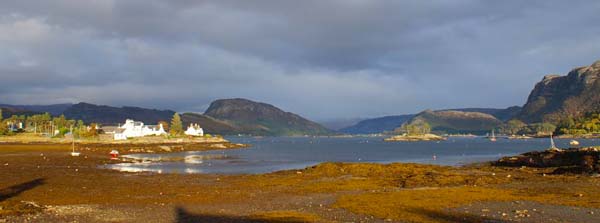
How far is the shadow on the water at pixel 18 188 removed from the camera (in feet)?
98.9

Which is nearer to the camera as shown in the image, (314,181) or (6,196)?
(6,196)

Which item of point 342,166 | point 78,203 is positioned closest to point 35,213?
point 78,203

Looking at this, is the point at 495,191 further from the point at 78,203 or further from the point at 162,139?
the point at 162,139

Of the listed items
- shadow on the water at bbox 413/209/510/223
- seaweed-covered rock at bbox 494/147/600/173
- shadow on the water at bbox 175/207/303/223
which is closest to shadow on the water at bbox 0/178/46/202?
shadow on the water at bbox 175/207/303/223

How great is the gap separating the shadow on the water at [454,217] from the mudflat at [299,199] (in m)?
0.04

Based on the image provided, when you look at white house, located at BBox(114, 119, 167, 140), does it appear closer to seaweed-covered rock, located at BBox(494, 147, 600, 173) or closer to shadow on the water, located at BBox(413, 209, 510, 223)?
seaweed-covered rock, located at BBox(494, 147, 600, 173)

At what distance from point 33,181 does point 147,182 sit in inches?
336

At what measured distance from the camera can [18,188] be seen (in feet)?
112

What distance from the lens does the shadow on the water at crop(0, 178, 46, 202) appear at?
3015 cm

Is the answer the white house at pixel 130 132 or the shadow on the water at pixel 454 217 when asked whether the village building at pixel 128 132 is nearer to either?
the white house at pixel 130 132

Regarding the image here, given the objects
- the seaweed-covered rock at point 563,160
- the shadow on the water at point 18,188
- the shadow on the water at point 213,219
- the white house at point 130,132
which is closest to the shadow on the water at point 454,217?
the shadow on the water at point 213,219

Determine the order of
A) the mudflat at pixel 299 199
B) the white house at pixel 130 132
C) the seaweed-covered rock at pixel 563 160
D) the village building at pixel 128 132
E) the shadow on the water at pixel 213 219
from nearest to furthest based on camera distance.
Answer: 1. the shadow on the water at pixel 213 219
2. the mudflat at pixel 299 199
3. the seaweed-covered rock at pixel 563 160
4. the white house at pixel 130 132
5. the village building at pixel 128 132

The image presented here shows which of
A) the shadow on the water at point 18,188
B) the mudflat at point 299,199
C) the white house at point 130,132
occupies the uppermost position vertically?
the white house at point 130,132

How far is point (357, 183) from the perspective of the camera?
39.9 metres
